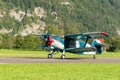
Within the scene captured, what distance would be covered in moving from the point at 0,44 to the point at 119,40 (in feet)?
132

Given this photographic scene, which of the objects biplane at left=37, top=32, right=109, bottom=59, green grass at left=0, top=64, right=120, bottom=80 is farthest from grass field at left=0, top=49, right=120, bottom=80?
biplane at left=37, top=32, right=109, bottom=59

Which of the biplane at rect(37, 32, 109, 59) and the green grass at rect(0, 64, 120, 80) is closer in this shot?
the green grass at rect(0, 64, 120, 80)

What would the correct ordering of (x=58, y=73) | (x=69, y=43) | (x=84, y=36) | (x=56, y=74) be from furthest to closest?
(x=69, y=43)
(x=84, y=36)
(x=58, y=73)
(x=56, y=74)

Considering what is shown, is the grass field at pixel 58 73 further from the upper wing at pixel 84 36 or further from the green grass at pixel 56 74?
the upper wing at pixel 84 36

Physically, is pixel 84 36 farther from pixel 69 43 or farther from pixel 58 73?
pixel 58 73

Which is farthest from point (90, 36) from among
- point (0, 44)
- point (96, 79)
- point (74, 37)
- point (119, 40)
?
point (0, 44)

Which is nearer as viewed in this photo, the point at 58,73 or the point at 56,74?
the point at 56,74

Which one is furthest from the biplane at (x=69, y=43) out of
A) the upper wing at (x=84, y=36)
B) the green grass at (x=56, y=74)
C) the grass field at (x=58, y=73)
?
the green grass at (x=56, y=74)

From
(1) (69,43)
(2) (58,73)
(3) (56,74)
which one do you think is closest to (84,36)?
(1) (69,43)

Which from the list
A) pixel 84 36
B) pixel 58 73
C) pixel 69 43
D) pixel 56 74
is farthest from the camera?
pixel 69 43

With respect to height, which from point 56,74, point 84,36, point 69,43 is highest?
point 84,36

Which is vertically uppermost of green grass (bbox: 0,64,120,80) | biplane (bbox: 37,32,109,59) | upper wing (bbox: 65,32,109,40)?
upper wing (bbox: 65,32,109,40)

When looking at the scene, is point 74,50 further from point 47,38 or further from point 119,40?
point 119,40

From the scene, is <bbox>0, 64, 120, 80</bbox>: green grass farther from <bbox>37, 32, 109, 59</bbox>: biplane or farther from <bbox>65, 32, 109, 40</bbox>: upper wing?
<bbox>37, 32, 109, 59</bbox>: biplane
